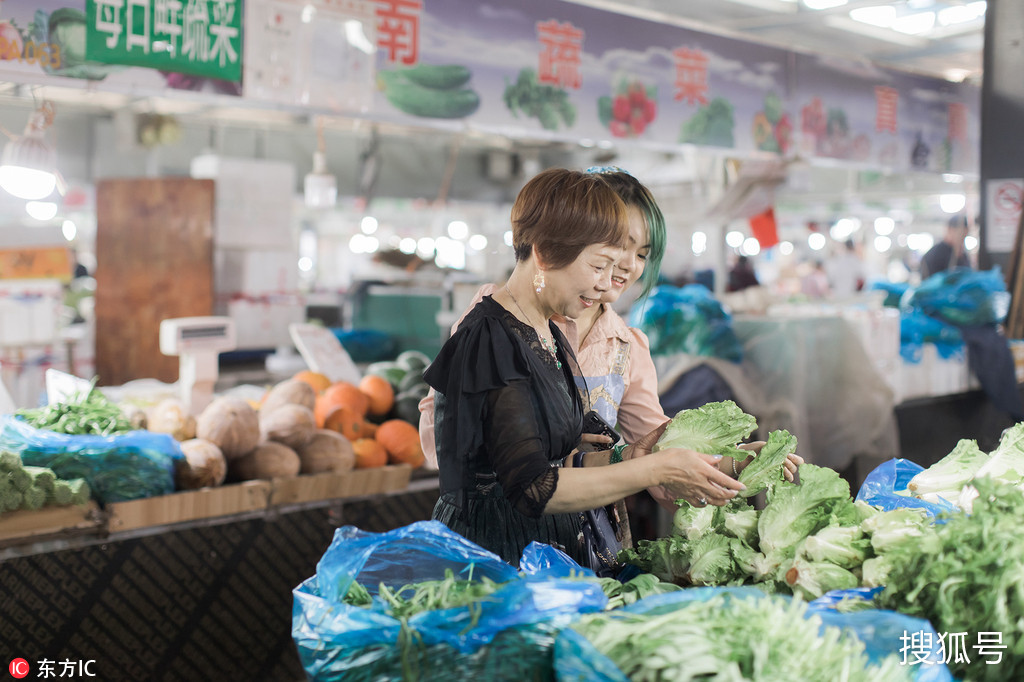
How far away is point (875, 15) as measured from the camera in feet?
21.9

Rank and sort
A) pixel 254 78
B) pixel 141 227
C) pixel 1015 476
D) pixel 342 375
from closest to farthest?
pixel 1015 476 → pixel 254 78 → pixel 342 375 → pixel 141 227

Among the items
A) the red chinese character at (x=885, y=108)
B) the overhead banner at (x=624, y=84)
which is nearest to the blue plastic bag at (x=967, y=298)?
the overhead banner at (x=624, y=84)

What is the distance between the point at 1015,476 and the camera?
210 centimetres

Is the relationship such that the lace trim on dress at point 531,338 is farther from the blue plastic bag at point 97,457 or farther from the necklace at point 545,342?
the blue plastic bag at point 97,457

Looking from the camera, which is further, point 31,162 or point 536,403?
point 31,162

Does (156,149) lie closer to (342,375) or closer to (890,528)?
(342,375)

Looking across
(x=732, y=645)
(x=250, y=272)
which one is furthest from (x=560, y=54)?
(x=732, y=645)

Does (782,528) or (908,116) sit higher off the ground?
(908,116)

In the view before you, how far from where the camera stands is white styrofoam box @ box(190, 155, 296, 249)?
621 centimetres

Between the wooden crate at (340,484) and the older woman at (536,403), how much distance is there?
184cm

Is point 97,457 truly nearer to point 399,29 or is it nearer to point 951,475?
point 399,29

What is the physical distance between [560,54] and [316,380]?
2.39 metres

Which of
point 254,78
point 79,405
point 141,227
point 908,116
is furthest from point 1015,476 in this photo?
point 908,116

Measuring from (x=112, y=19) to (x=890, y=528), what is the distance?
365cm
